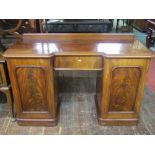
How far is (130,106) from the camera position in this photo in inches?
61.3

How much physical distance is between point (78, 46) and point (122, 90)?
1.84 feet

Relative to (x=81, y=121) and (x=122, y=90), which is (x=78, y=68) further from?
(x=81, y=121)

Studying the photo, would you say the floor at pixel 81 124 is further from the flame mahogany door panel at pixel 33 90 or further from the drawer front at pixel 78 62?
the drawer front at pixel 78 62

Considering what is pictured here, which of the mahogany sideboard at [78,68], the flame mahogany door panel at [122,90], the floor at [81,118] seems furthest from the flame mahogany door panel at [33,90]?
the flame mahogany door panel at [122,90]

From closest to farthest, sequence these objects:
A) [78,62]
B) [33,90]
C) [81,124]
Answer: [78,62] → [33,90] → [81,124]

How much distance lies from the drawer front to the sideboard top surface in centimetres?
4

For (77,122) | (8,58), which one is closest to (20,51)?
(8,58)

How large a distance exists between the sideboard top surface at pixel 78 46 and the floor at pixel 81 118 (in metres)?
0.75

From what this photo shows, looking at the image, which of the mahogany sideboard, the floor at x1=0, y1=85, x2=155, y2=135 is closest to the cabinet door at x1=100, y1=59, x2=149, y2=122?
the mahogany sideboard

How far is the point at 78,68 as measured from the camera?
1395 millimetres

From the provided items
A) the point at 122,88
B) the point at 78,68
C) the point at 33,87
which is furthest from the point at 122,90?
the point at 33,87
